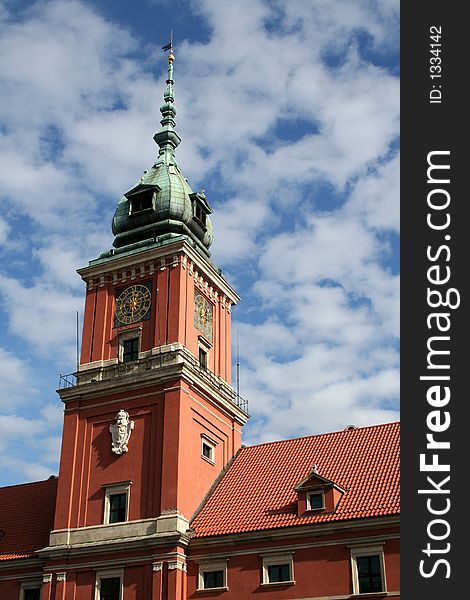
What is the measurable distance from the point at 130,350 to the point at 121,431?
11.3 feet

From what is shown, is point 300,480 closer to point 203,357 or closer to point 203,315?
point 203,357

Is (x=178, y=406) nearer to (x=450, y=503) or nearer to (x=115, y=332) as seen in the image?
(x=115, y=332)

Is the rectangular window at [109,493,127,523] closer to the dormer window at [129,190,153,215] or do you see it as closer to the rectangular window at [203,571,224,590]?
the rectangular window at [203,571,224,590]

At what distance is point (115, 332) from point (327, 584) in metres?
13.0

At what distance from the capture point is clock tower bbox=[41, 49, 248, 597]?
1212 inches

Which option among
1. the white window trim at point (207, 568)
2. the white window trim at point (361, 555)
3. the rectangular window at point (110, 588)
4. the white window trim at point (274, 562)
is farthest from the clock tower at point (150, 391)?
the white window trim at point (361, 555)

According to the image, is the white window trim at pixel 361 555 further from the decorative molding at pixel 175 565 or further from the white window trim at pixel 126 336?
the white window trim at pixel 126 336

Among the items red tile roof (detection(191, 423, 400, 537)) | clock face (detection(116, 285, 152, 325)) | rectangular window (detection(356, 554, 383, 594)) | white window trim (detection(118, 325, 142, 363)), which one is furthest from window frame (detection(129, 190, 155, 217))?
rectangular window (detection(356, 554, 383, 594))

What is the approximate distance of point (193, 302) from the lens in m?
35.0

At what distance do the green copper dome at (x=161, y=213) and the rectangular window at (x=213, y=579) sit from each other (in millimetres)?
13082

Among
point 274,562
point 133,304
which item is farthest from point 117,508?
point 133,304

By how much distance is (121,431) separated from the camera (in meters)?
32.5

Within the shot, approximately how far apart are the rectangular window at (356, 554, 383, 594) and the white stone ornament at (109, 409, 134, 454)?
9545mm

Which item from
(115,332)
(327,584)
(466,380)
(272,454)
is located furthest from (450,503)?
(115,332)
